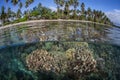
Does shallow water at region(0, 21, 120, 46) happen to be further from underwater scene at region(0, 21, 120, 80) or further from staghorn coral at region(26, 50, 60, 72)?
staghorn coral at region(26, 50, 60, 72)

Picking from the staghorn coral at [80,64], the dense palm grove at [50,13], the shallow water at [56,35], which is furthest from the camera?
the dense palm grove at [50,13]

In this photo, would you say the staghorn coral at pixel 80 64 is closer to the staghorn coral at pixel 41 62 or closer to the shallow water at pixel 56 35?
the staghorn coral at pixel 41 62

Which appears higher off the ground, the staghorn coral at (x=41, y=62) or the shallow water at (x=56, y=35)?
the shallow water at (x=56, y=35)

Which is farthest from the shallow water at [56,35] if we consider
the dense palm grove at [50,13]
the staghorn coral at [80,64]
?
the dense palm grove at [50,13]

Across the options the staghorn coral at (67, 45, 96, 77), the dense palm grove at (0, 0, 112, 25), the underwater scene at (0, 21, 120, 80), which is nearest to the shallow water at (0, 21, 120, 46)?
the underwater scene at (0, 21, 120, 80)

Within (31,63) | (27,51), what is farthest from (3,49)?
(31,63)

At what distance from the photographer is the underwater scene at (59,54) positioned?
1348 centimetres

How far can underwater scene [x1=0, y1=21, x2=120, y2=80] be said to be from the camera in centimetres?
1348

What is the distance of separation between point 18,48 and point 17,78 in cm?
276

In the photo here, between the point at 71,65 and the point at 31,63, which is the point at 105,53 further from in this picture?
the point at 31,63

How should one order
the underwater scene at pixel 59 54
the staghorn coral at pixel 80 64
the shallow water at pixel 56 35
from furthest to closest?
the shallow water at pixel 56 35, the staghorn coral at pixel 80 64, the underwater scene at pixel 59 54

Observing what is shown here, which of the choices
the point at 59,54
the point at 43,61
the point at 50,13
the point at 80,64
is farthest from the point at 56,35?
the point at 50,13

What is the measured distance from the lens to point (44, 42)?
611 inches

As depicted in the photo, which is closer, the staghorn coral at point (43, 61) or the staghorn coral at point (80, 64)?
the staghorn coral at point (43, 61)
